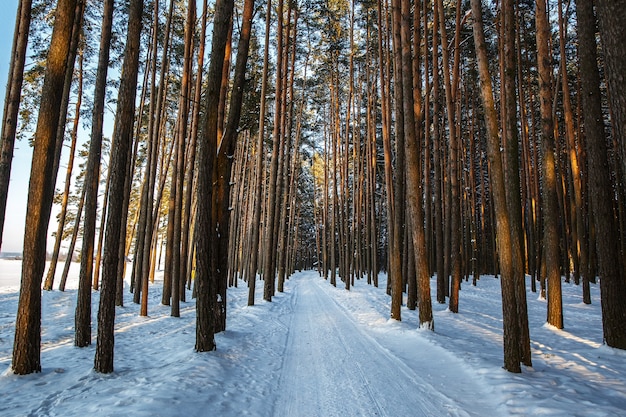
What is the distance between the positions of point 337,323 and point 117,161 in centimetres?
667

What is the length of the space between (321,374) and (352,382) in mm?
551

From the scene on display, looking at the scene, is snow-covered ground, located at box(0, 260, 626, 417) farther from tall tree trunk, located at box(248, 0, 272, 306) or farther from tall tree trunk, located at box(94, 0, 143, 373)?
tall tree trunk, located at box(248, 0, 272, 306)

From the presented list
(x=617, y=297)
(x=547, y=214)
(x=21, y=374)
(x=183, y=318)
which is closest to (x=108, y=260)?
(x=21, y=374)

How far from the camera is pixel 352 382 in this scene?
4.67 meters

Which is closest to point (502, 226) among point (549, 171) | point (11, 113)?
point (549, 171)

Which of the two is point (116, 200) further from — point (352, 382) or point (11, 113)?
point (11, 113)

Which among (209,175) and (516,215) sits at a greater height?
(209,175)

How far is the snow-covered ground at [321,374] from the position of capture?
12.4ft

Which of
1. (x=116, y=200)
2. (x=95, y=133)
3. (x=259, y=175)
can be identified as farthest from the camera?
(x=259, y=175)

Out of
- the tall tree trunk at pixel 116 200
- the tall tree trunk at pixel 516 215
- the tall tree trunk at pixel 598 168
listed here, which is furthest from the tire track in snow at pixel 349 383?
the tall tree trunk at pixel 598 168

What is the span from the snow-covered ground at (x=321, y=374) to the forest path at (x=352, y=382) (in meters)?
0.02

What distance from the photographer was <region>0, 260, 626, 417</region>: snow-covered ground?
12.4 feet

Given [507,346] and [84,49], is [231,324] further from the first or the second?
[84,49]

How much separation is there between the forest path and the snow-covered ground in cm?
2
